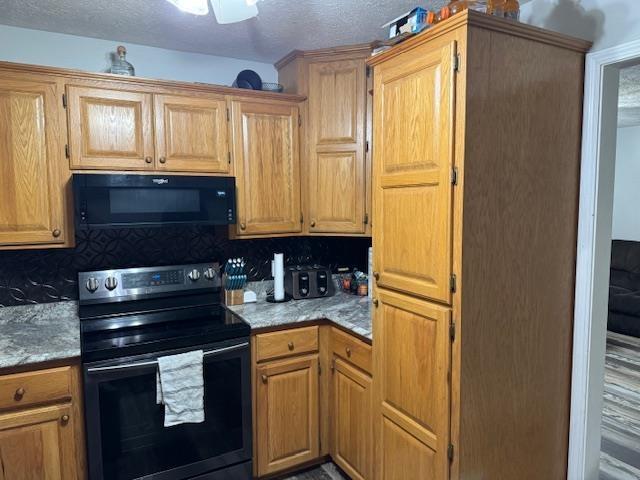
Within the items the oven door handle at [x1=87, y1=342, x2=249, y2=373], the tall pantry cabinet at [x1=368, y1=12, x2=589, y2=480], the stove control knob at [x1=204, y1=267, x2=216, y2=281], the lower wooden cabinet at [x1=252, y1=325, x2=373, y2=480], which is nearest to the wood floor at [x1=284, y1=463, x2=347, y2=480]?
the lower wooden cabinet at [x1=252, y1=325, x2=373, y2=480]

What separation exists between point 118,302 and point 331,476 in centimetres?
154

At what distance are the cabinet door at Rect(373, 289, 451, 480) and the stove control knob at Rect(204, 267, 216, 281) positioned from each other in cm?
117

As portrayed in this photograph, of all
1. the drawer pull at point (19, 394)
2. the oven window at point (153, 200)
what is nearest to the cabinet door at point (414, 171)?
the oven window at point (153, 200)

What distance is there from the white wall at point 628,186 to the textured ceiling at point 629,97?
0.21m

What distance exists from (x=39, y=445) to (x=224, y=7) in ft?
6.15

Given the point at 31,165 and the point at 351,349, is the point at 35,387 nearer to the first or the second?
the point at 31,165

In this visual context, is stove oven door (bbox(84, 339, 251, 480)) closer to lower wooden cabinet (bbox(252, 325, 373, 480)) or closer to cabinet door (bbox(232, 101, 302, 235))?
lower wooden cabinet (bbox(252, 325, 373, 480))

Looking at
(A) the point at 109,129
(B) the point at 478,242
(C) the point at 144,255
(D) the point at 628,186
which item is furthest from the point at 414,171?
(D) the point at 628,186

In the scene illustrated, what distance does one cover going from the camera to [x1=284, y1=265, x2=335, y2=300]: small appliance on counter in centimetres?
273

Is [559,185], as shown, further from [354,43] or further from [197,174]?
[197,174]

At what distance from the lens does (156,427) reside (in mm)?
2029

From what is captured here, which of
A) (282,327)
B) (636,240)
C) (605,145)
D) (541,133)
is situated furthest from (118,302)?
(636,240)

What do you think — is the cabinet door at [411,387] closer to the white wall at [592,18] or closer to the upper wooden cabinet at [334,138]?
the upper wooden cabinet at [334,138]

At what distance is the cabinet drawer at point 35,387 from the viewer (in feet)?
5.77
